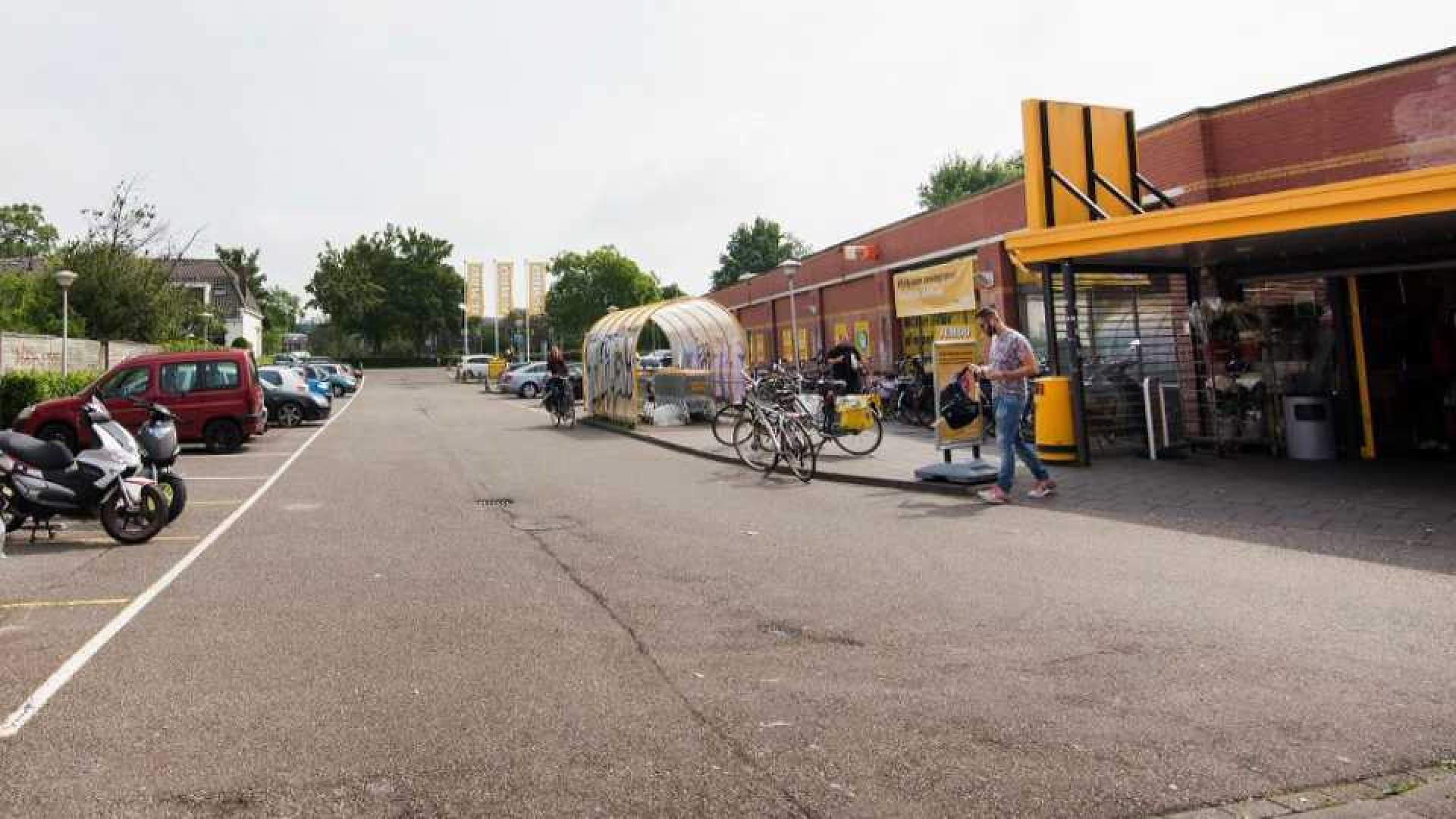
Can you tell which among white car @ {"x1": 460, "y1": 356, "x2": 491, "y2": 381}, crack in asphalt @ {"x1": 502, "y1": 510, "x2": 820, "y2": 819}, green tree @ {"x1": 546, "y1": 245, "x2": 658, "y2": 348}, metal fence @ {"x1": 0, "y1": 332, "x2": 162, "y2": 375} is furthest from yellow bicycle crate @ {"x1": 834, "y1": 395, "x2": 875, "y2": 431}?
green tree @ {"x1": 546, "y1": 245, "x2": 658, "y2": 348}

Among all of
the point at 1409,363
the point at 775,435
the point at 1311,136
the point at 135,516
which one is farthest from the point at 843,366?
the point at 135,516

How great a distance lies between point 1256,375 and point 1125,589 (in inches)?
322

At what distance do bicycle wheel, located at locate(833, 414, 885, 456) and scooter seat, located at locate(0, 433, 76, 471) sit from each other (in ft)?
30.8

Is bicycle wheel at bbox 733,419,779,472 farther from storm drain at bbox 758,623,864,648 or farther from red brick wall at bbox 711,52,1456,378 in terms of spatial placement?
red brick wall at bbox 711,52,1456,378

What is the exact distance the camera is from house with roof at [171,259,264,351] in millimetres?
67812

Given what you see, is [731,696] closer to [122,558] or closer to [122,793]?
[122,793]

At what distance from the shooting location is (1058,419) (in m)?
11.9

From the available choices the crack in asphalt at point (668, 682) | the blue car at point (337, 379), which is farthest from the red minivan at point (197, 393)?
the blue car at point (337, 379)

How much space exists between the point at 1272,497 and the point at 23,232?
94.0 metres

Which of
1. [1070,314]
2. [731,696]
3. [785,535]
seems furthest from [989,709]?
[1070,314]

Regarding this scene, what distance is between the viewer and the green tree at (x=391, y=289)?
85562mm

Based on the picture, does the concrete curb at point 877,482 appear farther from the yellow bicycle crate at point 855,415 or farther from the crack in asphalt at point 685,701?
the crack in asphalt at point 685,701

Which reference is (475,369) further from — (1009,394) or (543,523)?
(1009,394)

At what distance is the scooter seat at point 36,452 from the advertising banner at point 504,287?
55793 mm
